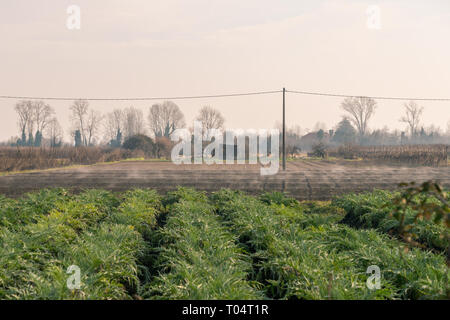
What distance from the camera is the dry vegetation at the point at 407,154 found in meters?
38.2

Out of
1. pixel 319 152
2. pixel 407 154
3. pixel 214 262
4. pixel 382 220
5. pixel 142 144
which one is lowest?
pixel 382 220

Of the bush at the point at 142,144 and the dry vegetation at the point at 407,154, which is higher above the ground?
the bush at the point at 142,144

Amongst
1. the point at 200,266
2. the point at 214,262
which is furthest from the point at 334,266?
the point at 200,266

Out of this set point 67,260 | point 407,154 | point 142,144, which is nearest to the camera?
point 67,260

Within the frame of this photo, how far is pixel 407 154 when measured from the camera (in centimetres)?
4100

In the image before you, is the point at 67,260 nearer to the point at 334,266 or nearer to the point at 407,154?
the point at 334,266

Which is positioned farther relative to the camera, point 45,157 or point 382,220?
point 45,157

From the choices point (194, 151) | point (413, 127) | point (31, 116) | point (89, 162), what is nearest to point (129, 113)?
point (31, 116)

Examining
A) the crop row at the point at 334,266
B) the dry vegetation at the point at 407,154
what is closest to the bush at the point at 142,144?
the dry vegetation at the point at 407,154

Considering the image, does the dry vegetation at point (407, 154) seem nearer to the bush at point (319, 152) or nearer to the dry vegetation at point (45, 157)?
the bush at point (319, 152)

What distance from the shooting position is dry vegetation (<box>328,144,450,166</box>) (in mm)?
38250

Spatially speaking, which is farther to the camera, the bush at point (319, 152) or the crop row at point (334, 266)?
the bush at point (319, 152)

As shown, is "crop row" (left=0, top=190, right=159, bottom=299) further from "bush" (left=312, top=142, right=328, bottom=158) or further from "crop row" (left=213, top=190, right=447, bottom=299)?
"bush" (left=312, top=142, right=328, bottom=158)

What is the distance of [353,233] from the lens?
21.0ft
